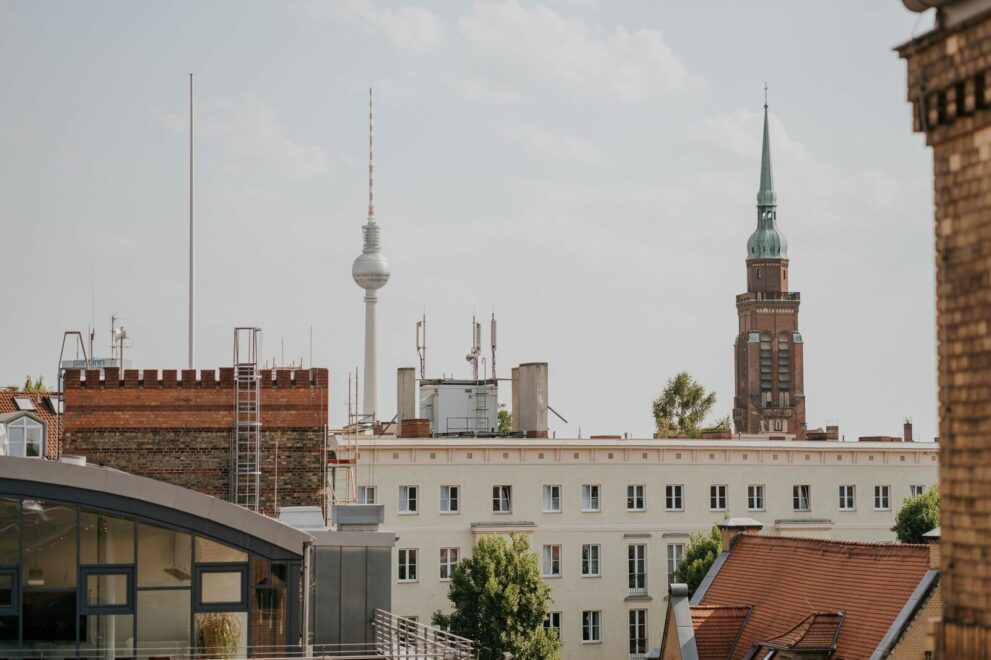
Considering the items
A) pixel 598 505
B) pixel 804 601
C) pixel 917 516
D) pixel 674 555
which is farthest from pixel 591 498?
pixel 804 601

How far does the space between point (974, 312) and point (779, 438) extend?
69198 mm

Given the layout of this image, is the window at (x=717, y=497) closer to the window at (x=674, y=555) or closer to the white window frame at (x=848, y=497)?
the window at (x=674, y=555)

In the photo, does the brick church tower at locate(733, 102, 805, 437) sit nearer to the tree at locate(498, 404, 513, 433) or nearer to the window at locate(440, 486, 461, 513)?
the tree at locate(498, 404, 513, 433)

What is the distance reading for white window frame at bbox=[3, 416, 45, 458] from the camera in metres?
53.1

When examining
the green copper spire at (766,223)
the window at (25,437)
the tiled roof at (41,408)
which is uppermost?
the green copper spire at (766,223)

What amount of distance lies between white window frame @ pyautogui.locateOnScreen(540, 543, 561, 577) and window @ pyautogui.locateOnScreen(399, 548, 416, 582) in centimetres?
553

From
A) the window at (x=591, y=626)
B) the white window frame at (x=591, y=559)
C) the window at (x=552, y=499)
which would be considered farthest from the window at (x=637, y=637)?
the window at (x=552, y=499)

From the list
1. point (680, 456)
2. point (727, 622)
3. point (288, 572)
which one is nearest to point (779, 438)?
point (680, 456)

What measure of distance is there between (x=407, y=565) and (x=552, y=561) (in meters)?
6.36

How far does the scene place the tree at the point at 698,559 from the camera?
61.4 m

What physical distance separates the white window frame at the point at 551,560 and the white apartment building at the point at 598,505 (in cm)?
4

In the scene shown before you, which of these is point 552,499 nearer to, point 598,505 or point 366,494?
point 598,505

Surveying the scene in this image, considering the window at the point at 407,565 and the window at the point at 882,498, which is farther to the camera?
the window at the point at 882,498

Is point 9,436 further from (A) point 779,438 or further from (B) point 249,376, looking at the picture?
(A) point 779,438
